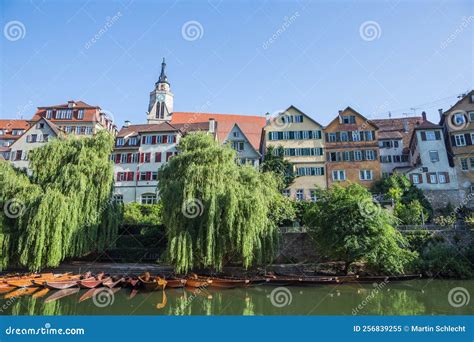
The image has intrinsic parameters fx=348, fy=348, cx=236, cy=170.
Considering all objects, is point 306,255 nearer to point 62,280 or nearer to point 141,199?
point 62,280

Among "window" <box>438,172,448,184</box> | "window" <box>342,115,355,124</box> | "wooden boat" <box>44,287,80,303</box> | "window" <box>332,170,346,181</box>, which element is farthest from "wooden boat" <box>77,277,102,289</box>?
"window" <box>438,172,448,184</box>

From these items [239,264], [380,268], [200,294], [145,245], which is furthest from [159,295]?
[380,268]

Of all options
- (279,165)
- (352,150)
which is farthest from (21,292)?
(352,150)

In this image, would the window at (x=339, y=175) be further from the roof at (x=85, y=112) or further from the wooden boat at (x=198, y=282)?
the roof at (x=85, y=112)

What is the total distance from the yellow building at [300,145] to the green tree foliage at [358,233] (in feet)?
38.7

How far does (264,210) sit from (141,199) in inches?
785

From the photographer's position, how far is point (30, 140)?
39.7 meters

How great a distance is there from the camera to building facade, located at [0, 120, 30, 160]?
49688 mm

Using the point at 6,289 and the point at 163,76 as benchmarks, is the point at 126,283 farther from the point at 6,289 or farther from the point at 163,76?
the point at 163,76

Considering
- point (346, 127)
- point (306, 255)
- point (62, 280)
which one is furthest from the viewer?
point (346, 127)

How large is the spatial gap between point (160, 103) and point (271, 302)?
57.0 metres

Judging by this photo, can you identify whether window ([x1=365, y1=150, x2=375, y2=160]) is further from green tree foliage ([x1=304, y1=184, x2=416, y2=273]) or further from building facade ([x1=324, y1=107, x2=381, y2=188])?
green tree foliage ([x1=304, y1=184, x2=416, y2=273])

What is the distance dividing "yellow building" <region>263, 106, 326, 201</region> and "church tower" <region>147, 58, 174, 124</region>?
108 ft

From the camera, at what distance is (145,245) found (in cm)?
2772
